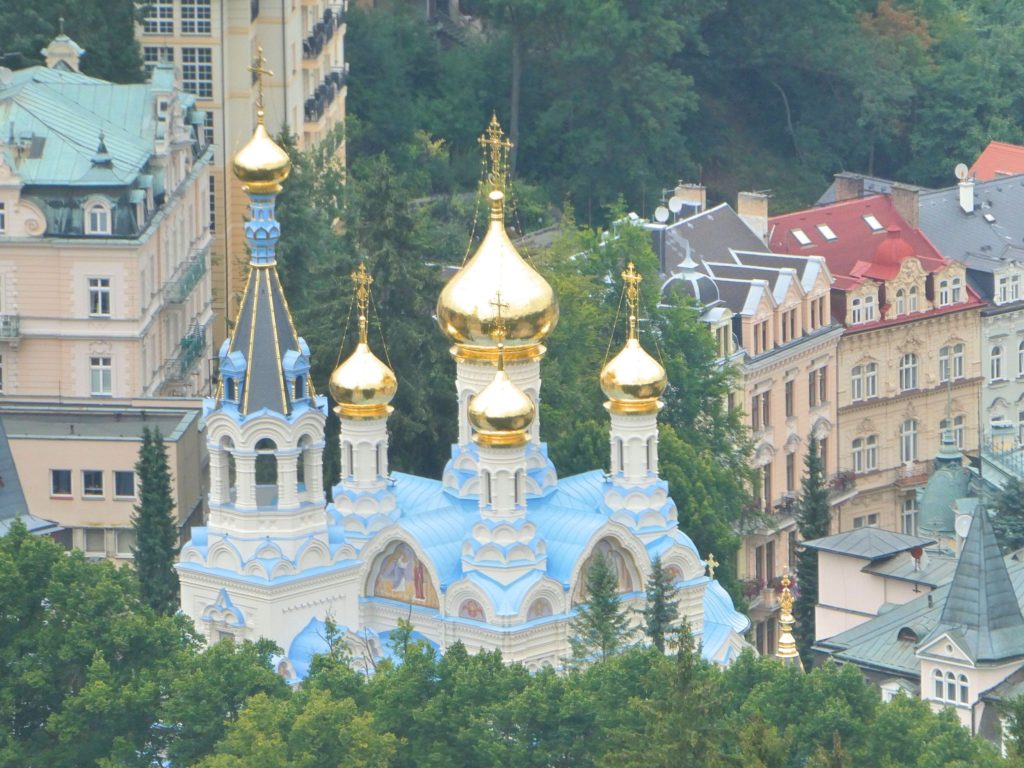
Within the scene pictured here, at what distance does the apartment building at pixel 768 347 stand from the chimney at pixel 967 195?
9.65 meters

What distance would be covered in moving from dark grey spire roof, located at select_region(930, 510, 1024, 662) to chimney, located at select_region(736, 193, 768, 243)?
38.1 metres

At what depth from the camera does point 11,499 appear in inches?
4970

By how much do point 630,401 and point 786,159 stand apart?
6564 centimetres

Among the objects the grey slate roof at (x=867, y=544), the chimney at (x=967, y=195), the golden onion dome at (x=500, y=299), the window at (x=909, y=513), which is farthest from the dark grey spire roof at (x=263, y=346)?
the chimney at (x=967, y=195)

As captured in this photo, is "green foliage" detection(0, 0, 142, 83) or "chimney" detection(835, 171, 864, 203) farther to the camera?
"chimney" detection(835, 171, 864, 203)

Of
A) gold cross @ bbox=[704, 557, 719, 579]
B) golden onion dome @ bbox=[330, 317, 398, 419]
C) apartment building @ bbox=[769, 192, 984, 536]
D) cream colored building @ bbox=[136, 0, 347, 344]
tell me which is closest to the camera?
golden onion dome @ bbox=[330, 317, 398, 419]

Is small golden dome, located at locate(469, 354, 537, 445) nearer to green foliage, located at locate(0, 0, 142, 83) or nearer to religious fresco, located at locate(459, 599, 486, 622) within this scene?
religious fresco, located at locate(459, 599, 486, 622)

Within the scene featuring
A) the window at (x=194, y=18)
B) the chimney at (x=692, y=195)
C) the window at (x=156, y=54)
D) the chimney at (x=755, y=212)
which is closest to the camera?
the window at (x=194, y=18)

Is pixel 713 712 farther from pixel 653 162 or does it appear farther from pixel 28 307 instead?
pixel 653 162

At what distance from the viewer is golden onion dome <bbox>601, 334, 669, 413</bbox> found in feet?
390

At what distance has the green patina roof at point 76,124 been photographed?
449ft

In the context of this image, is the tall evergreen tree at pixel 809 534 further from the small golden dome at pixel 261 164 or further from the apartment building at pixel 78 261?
the small golden dome at pixel 261 164

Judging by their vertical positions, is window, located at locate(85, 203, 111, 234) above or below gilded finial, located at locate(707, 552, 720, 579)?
above

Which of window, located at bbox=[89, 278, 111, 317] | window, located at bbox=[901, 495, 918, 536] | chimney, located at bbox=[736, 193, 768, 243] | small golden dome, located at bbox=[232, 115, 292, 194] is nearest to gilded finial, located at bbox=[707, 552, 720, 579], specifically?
small golden dome, located at bbox=[232, 115, 292, 194]
